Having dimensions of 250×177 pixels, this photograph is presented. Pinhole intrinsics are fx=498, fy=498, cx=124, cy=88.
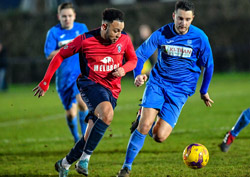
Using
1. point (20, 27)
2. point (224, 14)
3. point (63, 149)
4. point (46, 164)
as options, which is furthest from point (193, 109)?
point (20, 27)

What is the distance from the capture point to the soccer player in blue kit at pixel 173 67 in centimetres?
633

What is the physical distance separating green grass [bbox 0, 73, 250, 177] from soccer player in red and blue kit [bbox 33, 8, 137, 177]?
618 mm

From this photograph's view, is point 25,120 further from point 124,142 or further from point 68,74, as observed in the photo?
point 124,142

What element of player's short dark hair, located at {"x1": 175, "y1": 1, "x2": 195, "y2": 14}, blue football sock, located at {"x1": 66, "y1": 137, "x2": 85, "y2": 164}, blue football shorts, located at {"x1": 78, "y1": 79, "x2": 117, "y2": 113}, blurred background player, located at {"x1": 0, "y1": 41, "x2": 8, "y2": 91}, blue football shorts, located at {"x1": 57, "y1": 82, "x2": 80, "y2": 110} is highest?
player's short dark hair, located at {"x1": 175, "y1": 1, "x2": 195, "y2": 14}

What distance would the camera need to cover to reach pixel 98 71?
602cm

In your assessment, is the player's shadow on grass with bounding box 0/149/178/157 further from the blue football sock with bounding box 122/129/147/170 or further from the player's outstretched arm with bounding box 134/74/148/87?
the player's outstretched arm with bounding box 134/74/148/87

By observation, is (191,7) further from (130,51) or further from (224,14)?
(224,14)

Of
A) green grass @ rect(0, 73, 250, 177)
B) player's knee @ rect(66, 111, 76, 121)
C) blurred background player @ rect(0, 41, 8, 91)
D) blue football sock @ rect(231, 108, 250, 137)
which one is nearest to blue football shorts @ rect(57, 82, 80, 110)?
player's knee @ rect(66, 111, 76, 121)

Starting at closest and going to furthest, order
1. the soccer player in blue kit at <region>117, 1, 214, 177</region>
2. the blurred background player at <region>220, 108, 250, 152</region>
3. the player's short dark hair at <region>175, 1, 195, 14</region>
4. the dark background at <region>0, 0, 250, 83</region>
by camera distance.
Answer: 1. the player's short dark hair at <region>175, 1, 195, 14</region>
2. the soccer player in blue kit at <region>117, 1, 214, 177</region>
3. the blurred background player at <region>220, 108, 250, 152</region>
4. the dark background at <region>0, 0, 250, 83</region>

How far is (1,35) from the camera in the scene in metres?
25.4

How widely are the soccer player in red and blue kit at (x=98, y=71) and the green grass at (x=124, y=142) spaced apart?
62 centimetres

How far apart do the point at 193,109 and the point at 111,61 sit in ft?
22.5

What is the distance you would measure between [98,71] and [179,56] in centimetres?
112

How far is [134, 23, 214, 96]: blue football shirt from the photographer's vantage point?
6.36 metres
